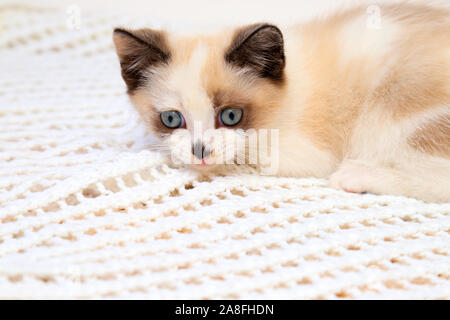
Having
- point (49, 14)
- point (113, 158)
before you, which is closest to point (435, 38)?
point (113, 158)

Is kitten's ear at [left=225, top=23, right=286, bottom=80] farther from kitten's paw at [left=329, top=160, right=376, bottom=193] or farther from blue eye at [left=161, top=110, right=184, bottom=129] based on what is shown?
kitten's paw at [left=329, top=160, right=376, bottom=193]

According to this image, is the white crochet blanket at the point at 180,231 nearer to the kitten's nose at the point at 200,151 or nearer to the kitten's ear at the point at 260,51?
the kitten's nose at the point at 200,151

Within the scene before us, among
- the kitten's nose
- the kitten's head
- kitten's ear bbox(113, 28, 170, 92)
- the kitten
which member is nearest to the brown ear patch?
the kitten

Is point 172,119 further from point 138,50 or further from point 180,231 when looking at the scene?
point 180,231

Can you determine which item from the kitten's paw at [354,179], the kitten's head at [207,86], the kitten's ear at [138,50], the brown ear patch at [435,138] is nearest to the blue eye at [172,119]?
the kitten's head at [207,86]

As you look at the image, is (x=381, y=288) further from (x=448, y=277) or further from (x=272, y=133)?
(x=272, y=133)

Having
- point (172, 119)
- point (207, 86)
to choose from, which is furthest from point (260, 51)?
point (172, 119)

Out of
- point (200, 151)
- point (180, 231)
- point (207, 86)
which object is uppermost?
point (207, 86)
